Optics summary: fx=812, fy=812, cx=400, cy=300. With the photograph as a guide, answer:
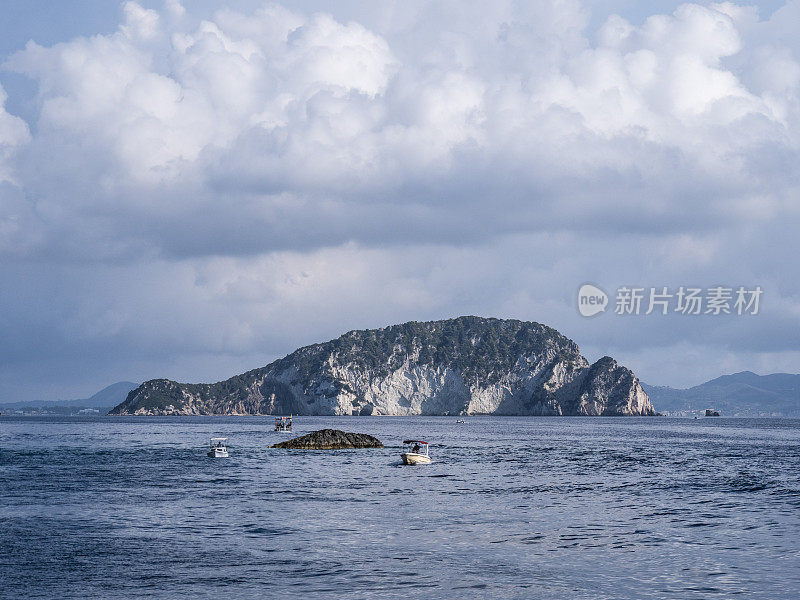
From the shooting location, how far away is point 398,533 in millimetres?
43938

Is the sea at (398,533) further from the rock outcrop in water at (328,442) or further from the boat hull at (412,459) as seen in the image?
the rock outcrop in water at (328,442)

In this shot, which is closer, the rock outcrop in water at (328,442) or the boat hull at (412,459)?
the boat hull at (412,459)

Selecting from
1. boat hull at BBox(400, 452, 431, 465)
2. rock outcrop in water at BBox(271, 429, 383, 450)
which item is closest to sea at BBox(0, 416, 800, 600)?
boat hull at BBox(400, 452, 431, 465)

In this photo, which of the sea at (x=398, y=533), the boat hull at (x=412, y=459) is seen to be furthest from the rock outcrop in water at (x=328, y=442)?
the sea at (x=398, y=533)

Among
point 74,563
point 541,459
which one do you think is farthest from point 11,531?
point 541,459

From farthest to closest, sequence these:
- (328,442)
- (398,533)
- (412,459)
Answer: (328,442)
(412,459)
(398,533)

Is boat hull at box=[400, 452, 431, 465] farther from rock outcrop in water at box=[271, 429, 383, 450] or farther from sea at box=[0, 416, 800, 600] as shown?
rock outcrop in water at box=[271, 429, 383, 450]

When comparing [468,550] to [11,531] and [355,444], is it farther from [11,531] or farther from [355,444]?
[355,444]

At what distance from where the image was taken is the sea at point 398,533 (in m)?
32.0

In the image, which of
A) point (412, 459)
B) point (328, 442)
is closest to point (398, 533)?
point (412, 459)

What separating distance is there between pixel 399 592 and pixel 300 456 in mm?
77888

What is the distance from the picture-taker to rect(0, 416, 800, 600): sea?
32.0 m

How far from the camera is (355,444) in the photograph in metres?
126

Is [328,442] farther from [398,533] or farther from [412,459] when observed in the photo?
[398,533]
